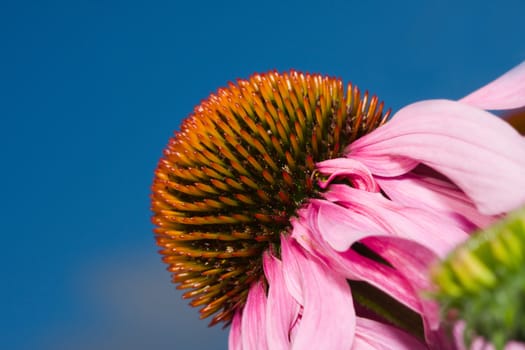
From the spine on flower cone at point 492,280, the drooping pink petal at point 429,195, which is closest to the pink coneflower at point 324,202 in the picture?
the drooping pink petal at point 429,195

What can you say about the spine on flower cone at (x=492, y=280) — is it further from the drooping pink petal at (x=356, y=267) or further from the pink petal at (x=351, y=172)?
the pink petal at (x=351, y=172)

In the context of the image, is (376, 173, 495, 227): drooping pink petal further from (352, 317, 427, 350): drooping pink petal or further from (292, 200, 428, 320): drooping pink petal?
(352, 317, 427, 350): drooping pink petal

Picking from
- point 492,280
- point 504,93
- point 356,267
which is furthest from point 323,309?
point 492,280

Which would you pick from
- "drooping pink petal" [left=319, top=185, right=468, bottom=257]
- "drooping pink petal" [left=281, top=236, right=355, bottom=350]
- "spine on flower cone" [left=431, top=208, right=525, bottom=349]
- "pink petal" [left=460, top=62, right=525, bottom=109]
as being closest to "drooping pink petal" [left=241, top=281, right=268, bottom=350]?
"drooping pink petal" [left=281, top=236, right=355, bottom=350]

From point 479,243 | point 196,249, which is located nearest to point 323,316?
point 196,249

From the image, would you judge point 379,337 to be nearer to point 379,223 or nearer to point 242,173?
point 379,223

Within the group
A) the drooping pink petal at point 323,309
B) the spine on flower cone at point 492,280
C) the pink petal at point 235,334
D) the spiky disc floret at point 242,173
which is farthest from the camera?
the pink petal at point 235,334

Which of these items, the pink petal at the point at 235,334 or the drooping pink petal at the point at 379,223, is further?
the pink petal at the point at 235,334
